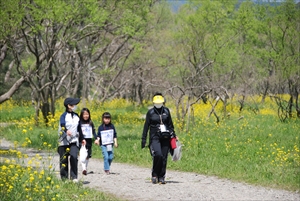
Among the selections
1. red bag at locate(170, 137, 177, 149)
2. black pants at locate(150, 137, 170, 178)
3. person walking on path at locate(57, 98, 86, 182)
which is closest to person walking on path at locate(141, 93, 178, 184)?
black pants at locate(150, 137, 170, 178)

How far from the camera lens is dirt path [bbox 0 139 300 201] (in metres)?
10.9

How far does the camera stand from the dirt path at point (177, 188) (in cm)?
1089

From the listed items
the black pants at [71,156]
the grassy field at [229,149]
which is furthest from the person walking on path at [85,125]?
the black pants at [71,156]

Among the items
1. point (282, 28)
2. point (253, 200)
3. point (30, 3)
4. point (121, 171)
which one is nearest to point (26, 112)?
point (30, 3)

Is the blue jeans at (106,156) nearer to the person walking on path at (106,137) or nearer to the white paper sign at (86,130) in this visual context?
the person walking on path at (106,137)

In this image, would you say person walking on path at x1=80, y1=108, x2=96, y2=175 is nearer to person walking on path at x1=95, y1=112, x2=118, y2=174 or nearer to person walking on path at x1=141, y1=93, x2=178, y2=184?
person walking on path at x1=95, y1=112, x2=118, y2=174

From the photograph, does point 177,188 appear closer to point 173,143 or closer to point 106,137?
point 173,143

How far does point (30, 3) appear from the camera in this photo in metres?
21.4

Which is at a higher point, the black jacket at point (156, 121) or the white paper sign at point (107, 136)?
the black jacket at point (156, 121)

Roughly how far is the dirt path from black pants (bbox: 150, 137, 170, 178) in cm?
31

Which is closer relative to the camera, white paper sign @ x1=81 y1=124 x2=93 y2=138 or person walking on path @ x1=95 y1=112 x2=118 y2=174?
white paper sign @ x1=81 y1=124 x2=93 y2=138

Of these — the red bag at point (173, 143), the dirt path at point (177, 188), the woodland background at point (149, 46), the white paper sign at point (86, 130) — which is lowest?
the dirt path at point (177, 188)

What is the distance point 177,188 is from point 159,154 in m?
0.80

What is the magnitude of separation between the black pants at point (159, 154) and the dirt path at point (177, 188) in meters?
0.31
